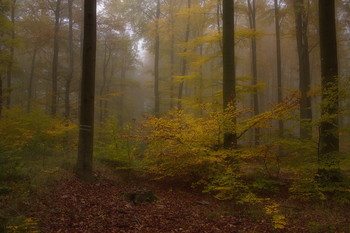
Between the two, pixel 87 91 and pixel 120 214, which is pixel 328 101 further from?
pixel 87 91

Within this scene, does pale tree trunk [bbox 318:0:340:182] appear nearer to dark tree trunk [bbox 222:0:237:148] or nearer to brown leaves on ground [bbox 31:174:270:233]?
dark tree trunk [bbox 222:0:237:148]

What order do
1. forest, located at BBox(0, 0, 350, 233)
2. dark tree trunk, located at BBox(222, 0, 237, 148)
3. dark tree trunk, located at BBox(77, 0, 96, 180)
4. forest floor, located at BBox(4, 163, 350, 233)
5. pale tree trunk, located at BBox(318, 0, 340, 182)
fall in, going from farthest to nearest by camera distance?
dark tree trunk, located at BBox(222, 0, 237, 148) → dark tree trunk, located at BBox(77, 0, 96, 180) → pale tree trunk, located at BBox(318, 0, 340, 182) → forest, located at BBox(0, 0, 350, 233) → forest floor, located at BBox(4, 163, 350, 233)

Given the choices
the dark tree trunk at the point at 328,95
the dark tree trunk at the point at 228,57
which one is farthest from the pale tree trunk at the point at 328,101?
the dark tree trunk at the point at 228,57

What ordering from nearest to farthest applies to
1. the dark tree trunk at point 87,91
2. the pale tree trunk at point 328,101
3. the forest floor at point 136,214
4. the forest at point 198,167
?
the forest floor at point 136,214 < the forest at point 198,167 < the pale tree trunk at point 328,101 < the dark tree trunk at point 87,91

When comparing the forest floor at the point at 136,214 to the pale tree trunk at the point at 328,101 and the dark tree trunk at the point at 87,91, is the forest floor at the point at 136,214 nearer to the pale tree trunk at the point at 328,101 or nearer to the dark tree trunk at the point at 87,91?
the dark tree trunk at the point at 87,91

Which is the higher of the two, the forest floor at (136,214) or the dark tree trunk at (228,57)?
the dark tree trunk at (228,57)

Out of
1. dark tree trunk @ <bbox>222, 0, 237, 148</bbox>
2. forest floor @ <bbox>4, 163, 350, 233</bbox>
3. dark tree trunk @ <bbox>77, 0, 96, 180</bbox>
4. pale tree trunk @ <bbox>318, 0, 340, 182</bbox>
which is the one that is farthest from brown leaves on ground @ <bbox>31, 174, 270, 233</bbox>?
dark tree trunk @ <bbox>222, 0, 237, 148</bbox>

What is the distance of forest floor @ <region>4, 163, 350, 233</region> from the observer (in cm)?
477

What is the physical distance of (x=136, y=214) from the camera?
5637mm

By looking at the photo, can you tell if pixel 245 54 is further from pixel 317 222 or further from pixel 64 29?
pixel 317 222

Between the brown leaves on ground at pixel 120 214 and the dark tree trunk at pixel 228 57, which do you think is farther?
the dark tree trunk at pixel 228 57

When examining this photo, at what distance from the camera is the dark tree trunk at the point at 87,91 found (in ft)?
25.5

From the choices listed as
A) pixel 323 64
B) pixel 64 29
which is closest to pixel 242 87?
pixel 323 64

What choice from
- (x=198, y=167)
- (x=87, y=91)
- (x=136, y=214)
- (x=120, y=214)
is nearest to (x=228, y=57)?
(x=198, y=167)
